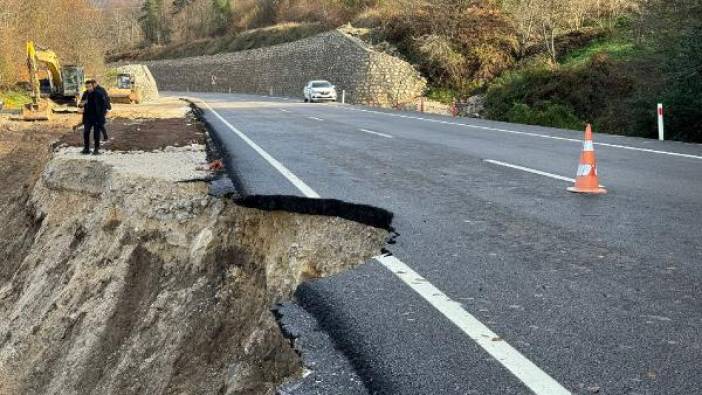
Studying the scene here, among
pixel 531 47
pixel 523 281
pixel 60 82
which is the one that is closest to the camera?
pixel 523 281

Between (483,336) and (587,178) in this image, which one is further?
(587,178)

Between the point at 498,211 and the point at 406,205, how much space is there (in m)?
0.99

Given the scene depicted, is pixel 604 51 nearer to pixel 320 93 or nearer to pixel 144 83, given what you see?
pixel 320 93

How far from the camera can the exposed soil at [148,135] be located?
15.0 meters

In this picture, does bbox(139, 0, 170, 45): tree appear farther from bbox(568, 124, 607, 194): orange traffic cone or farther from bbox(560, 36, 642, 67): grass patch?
bbox(568, 124, 607, 194): orange traffic cone

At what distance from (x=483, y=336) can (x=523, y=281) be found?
105 cm

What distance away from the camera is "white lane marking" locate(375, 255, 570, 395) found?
2.97 m

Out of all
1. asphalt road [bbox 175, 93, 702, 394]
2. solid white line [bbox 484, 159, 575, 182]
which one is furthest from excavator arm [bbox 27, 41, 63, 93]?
solid white line [bbox 484, 159, 575, 182]

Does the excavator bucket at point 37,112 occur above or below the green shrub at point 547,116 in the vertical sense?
above

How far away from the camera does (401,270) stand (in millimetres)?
4754

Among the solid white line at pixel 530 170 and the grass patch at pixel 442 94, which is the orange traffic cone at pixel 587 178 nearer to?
the solid white line at pixel 530 170

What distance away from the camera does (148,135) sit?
17.2 m

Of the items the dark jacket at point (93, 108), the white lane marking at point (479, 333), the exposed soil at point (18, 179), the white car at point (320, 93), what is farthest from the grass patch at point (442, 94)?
the white lane marking at point (479, 333)

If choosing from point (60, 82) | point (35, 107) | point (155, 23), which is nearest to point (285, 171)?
point (35, 107)
